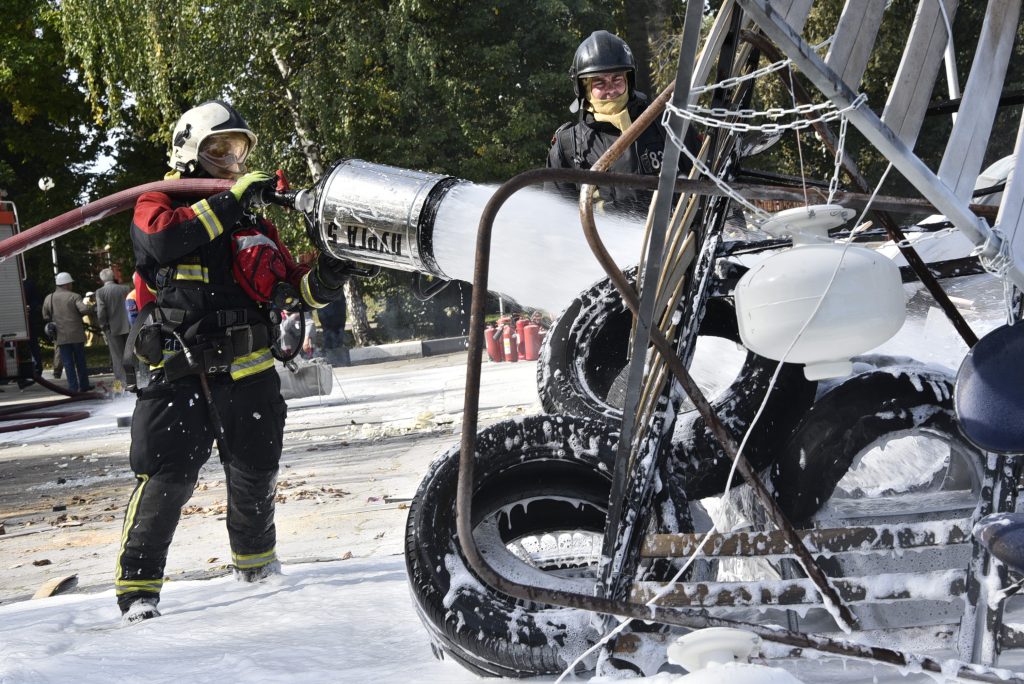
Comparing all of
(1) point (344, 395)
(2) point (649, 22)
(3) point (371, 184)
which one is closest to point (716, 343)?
(3) point (371, 184)

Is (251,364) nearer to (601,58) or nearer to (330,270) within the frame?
(330,270)

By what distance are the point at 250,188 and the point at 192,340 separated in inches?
22.8

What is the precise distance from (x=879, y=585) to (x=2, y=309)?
48.1 ft

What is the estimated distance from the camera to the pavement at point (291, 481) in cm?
469

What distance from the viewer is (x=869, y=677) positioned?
6.84ft

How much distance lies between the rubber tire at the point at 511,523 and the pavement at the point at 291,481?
2.89 ft

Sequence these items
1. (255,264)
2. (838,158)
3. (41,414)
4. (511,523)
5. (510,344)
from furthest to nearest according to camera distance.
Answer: (510,344) → (41,414) → (255,264) → (511,523) → (838,158)

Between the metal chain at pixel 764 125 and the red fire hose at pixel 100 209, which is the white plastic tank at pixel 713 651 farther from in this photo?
the red fire hose at pixel 100 209

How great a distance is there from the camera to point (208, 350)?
3.58 meters

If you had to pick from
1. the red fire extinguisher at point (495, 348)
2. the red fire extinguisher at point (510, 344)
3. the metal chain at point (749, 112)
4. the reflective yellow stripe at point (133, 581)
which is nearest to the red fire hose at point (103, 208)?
the reflective yellow stripe at point (133, 581)

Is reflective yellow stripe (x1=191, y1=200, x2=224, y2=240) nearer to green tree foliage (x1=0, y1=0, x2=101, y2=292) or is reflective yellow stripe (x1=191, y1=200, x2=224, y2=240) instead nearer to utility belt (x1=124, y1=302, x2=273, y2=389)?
utility belt (x1=124, y1=302, x2=273, y2=389)

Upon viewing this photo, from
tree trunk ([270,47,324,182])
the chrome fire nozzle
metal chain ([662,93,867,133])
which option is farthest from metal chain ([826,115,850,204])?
tree trunk ([270,47,324,182])

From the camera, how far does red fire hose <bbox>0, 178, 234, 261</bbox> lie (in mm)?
3642

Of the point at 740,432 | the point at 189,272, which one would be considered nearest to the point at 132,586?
the point at 189,272
